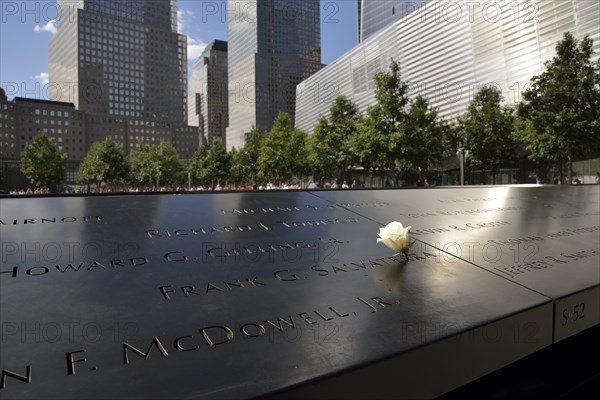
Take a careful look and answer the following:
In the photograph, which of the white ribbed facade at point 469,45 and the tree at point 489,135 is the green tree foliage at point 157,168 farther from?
the tree at point 489,135

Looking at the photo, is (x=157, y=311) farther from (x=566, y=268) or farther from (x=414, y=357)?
(x=566, y=268)

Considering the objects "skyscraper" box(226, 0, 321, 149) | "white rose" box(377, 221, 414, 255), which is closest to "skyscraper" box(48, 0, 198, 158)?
"skyscraper" box(226, 0, 321, 149)

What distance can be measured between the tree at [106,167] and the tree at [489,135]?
161 feet

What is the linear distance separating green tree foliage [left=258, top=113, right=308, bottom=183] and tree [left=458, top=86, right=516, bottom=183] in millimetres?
17013

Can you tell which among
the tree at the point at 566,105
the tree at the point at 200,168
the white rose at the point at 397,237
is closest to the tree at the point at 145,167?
the tree at the point at 200,168

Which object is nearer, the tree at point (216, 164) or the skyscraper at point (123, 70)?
the tree at point (216, 164)

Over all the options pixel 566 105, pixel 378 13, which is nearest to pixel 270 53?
pixel 378 13

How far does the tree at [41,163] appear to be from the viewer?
2264 inches

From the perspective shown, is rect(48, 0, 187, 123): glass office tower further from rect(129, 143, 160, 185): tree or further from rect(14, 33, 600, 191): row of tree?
rect(14, 33, 600, 191): row of tree

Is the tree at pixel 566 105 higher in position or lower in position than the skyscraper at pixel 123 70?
lower

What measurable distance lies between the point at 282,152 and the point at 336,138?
336 inches

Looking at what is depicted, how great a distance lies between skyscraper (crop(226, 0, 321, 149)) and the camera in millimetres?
89938

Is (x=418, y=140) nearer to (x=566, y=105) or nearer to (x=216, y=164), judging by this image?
(x=566, y=105)

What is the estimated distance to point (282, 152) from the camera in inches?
1761
